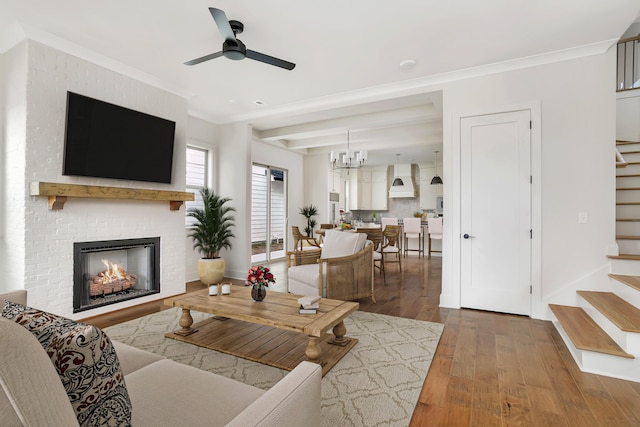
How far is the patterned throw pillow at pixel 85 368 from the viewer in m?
0.80

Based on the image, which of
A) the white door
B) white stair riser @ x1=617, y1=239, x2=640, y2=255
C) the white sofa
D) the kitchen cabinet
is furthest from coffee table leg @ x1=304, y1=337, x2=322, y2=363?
the kitchen cabinet

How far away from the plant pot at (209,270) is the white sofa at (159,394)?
313 cm

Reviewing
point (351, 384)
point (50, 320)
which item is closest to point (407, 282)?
point (351, 384)

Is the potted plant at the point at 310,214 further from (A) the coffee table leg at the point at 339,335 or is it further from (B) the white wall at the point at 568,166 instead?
(A) the coffee table leg at the point at 339,335

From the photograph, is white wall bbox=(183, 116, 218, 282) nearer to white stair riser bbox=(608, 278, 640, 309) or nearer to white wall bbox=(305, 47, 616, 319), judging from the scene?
white wall bbox=(305, 47, 616, 319)

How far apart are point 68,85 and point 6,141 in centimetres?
85

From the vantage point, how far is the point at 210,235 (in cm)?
523

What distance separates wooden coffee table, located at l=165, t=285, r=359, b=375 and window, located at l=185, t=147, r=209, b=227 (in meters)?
2.75

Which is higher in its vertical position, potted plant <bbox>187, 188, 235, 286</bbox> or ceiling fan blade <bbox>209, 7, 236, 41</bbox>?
ceiling fan blade <bbox>209, 7, 236, 41</bbox>

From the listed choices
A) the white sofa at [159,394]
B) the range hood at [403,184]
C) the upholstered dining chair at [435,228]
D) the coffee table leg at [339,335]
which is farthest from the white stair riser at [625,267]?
the range hood at [403,184]

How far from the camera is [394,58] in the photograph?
3598 millimetres

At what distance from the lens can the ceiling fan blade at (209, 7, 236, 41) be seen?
2.40m

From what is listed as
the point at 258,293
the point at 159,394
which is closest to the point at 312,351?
the point at 258,293

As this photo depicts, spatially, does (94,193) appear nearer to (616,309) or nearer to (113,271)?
(113,271)
